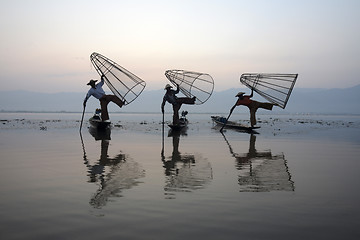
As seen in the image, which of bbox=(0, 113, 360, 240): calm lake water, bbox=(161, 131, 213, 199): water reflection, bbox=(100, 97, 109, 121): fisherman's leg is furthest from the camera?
bbox=(100, 97, 109, 121): fisherman's leg

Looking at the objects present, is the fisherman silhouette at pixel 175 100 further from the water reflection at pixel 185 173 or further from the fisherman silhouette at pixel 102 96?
the water reflection at pixel 185 173

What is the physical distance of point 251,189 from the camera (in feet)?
24.2

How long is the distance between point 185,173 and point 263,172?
90.3 inches

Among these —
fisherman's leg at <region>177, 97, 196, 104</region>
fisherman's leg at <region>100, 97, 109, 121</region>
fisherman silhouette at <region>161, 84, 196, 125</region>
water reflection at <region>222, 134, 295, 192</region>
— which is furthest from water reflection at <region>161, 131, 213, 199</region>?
fisherman's leg at <region>177, 97, 196, 104</region>

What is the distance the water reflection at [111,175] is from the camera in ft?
22.1

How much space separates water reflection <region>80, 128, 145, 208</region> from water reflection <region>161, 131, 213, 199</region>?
2.84ft

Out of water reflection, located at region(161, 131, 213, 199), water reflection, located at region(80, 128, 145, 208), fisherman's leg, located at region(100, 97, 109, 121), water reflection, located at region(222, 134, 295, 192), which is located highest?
fisherman's leg, located at region(100, 97, 109, 121)

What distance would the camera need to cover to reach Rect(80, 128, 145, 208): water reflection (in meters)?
6.74

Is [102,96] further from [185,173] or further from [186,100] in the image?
[185,173]

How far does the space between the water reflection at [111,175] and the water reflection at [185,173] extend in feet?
2.84

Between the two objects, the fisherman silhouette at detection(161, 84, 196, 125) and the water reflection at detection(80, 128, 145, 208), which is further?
the fisherman silhouette at detection(161, 84, 196, 125)

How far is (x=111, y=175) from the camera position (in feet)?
Answer: 29.3

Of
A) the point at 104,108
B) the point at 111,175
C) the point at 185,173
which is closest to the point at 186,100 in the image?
the point at 104,108

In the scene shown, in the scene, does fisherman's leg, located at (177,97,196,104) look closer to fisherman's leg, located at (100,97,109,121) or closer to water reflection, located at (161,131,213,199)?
fisherman's leg, located at (100,97,109,121)
